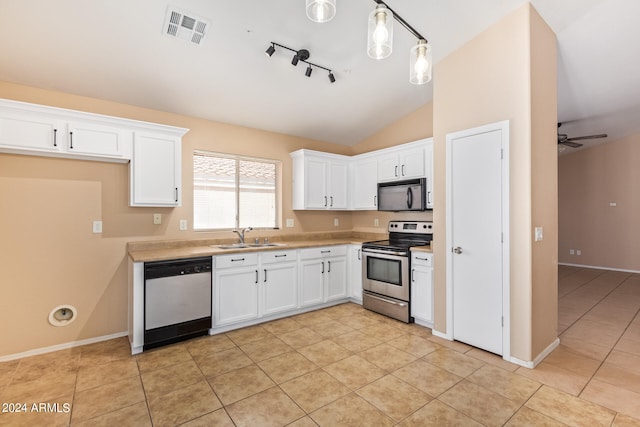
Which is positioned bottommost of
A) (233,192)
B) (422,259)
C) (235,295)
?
(235,295)

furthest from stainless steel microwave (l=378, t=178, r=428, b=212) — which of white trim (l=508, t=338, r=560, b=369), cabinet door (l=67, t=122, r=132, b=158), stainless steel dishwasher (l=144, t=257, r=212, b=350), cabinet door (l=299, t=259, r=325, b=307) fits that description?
cabinet door (l=67, t=122, r=132, b=158)

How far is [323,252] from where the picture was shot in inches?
167

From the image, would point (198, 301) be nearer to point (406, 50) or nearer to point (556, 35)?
point (406, 50)

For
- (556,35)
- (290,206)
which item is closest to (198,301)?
(290,206)

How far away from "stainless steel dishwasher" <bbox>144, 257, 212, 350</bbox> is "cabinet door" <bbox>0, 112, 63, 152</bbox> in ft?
4.53

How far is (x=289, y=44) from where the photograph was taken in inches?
117

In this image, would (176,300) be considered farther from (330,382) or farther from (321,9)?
(321,9)

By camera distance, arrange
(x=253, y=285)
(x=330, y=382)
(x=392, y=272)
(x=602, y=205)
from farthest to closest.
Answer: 1. (x=602, y=205)
2. (x=392, y=272)
3. (x=253, y=285)
4. (x=330, y=382)

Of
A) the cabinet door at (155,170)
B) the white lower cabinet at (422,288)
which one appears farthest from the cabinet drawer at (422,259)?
the cabinet door at (155,170)

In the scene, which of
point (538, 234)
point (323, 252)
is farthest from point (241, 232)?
point (538, 234)

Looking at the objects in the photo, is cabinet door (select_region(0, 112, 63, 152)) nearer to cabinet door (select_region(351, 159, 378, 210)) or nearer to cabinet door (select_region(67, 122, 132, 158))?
cabinet door (select_region(67, 122, 132, 158))

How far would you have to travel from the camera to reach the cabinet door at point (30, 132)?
261 cm

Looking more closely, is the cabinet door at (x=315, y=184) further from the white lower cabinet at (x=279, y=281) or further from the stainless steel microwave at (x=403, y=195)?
the white lower cabinet at (x=279, y=281)

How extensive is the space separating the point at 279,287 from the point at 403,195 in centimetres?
206
